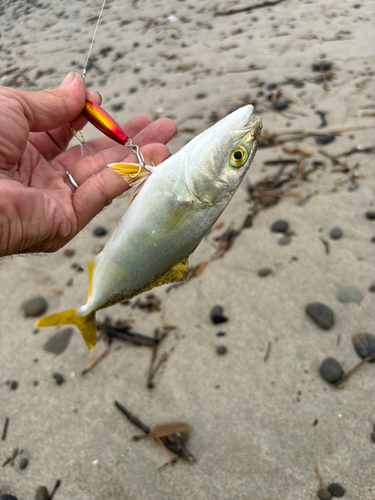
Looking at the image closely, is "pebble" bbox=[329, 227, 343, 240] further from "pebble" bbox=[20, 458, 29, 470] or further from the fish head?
"pebble" bbox=[20, 458, 29, 470]

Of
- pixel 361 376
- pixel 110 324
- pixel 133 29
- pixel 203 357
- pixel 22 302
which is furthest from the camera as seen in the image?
pixel 133 29

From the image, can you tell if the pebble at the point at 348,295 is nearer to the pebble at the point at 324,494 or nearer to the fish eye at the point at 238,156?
the pebble at the point at 324,494

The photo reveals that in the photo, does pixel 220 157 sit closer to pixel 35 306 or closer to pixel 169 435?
pixel 169 435

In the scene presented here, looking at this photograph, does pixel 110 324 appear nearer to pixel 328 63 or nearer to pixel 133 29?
pixel 328 63

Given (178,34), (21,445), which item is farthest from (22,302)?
(178,34)

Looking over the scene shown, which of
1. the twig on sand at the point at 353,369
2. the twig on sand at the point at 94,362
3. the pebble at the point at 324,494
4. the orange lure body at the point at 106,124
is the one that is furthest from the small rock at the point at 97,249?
the pebble at the point at 324,494

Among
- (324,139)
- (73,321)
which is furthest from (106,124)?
(324,139)
